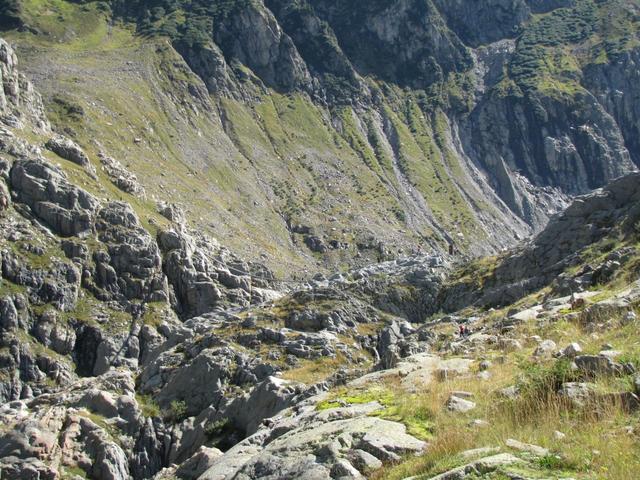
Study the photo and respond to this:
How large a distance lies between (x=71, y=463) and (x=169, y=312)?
3500 inches

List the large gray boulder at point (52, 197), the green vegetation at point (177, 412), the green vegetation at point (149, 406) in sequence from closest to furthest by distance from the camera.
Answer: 1. the green vegetation at point (149, 406)
2. the green vegetation at point (177, 412)
3. the large gray boulder at point (52, 197)

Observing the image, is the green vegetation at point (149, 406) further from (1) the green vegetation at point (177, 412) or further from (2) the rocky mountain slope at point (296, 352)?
(1) the green vegetation at point (177, 412)

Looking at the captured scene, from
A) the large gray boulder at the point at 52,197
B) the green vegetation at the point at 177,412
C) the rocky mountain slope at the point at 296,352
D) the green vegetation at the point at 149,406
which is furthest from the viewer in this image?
the large gray boulder at the point at 52,197

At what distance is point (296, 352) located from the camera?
161 feet

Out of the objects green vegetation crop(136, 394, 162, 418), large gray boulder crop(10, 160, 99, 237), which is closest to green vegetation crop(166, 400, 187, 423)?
green vegetation crop(136, 394, 162, 418)

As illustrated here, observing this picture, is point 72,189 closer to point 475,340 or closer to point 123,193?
point 123,193

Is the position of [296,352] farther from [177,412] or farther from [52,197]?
[52,197]

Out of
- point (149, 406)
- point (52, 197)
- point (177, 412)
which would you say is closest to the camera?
point (177, 412)

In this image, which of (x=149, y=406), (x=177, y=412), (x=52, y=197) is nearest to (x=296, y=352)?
(x=177, y=412)

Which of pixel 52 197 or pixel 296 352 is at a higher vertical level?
pixel 52 197

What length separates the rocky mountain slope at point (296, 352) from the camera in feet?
34.2

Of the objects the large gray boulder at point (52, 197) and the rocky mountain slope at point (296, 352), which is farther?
the large gray boulder at point (52, 197)

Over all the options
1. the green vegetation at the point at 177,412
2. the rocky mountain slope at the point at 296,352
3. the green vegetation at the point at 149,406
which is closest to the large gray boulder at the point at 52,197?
the rocky mountain slope at the point at 296,352

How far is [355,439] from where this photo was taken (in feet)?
37.5
